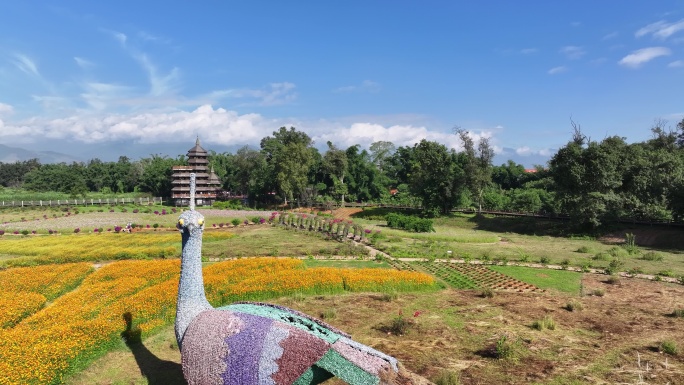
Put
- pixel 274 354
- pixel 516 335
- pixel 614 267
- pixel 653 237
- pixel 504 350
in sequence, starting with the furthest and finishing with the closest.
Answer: pixel 653 237 < pixel 614 267 < pixel 516 335 < pixel 504 350 < pixel 274 354

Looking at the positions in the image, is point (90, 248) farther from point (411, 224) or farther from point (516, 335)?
point (411, 224)

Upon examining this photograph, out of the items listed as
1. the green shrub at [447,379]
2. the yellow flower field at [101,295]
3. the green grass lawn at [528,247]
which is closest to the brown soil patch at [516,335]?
the green shrub at [447,379]

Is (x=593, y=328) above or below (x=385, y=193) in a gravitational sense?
below

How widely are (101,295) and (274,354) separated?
1190 cm

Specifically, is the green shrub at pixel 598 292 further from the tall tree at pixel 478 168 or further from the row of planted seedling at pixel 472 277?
the tall tree at pixel 478 168

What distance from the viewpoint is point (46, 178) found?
83.5m

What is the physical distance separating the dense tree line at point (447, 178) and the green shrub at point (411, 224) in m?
8.36

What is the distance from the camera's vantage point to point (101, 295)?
15.4 metres

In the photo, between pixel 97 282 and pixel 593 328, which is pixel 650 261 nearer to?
pixel 593 328

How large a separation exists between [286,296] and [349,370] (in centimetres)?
1049

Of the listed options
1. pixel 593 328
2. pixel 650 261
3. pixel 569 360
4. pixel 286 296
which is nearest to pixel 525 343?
pixel 569 360

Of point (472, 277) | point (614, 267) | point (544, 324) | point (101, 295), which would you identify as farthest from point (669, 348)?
point (101, 295)

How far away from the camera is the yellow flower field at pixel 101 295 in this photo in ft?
32.9

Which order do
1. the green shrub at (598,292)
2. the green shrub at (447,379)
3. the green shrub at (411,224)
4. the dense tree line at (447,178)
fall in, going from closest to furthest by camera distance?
1. the green shrub at (447,379)
2. the green shrub at (598,292)
3. the dense tree line at (447,178)
4. the green shrub at (411,224)
